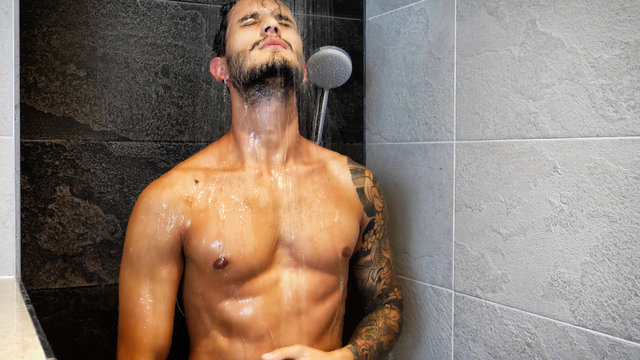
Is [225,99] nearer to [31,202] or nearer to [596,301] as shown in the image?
[31,202]

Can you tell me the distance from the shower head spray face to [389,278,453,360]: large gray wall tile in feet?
2.02

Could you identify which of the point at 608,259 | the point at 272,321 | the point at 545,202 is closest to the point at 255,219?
the point at 272,321

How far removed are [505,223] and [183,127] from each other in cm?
85

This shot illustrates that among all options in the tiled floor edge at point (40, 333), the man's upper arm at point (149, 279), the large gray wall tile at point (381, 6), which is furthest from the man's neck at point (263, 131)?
the tiled floor edge at point (40, 333)

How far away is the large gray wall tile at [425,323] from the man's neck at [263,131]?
1.75ft

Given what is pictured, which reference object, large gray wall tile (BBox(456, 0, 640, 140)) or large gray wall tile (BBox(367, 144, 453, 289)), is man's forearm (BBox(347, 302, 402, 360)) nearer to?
large gray wall tile (BBox(367, 144, 453, 289))

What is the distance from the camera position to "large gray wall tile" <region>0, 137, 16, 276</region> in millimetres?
1076

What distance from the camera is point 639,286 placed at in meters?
1.01

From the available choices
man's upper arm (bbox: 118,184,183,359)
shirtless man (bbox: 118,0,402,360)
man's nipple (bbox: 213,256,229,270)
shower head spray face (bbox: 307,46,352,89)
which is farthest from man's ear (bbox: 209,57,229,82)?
man's nipple (bbox: 213,256,229,270)

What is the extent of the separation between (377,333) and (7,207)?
2.91 ft

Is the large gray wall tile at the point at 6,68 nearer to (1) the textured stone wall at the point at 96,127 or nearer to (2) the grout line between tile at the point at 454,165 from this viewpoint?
(1) the textured stone wall at the point at 96,127

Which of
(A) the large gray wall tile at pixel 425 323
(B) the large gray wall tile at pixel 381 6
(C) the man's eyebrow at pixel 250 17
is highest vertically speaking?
(B) the large gray wall tile at pixel 381 6

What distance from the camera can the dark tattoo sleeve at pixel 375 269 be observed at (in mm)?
1446

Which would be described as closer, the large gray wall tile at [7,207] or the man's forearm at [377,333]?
the large gray wall tile at [7,207]
